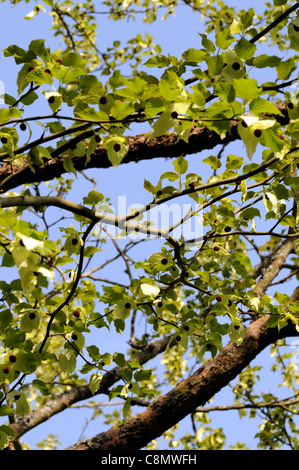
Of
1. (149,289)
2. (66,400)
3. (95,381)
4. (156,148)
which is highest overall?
(156,148)

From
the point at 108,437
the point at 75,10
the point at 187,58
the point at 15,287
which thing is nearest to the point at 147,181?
the point at 187,58

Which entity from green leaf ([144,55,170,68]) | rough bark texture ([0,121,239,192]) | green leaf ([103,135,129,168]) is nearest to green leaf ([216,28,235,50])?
green leaf ([144,55,170,68])

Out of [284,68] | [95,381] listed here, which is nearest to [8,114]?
[284,68]

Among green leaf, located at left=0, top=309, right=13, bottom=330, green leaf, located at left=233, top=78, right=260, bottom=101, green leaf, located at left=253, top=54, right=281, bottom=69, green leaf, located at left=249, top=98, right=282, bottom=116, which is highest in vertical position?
green leaf, located at left=253, top=54, right=281, bottom=69

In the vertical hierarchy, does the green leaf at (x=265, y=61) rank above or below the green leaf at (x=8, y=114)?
below

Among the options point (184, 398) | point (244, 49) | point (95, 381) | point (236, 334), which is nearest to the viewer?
point (244, 49)

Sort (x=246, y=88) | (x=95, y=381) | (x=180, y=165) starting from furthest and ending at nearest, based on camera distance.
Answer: (x=95, y=381) → (x=180, y=165) → (x=246, y=88)

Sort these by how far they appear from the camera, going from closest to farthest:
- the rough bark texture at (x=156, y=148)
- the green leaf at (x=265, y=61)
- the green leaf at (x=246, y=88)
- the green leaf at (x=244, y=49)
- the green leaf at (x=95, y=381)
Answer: the green leaf at (x=246, y=88)
the green leaf at (x=244, y=49)
the green leaf at (x=265, y=61)
the green leaf at (x=95, y=381)
the rough bark texture at (x=156, y=148)

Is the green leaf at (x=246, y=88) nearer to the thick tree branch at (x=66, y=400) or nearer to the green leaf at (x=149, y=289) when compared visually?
the green leaf at (x=149, y=289)

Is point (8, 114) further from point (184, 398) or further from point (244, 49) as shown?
point (184, 398)

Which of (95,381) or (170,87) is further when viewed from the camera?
(95,381)

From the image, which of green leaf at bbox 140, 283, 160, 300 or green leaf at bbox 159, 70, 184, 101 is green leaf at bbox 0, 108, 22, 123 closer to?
green leaf at bbox 159, 70, 184, 101

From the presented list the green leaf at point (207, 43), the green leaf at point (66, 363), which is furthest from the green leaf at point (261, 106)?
the green leaf at point (66, 363)
